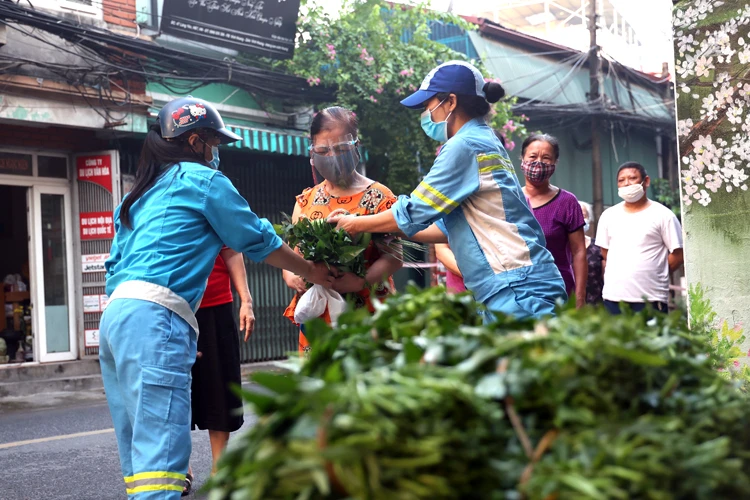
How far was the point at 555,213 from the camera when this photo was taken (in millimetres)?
5898

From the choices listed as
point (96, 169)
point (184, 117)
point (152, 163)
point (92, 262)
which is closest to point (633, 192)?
point (184, 117)

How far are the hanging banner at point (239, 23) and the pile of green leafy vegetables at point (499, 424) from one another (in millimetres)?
11446

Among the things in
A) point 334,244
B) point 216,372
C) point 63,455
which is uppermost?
point 334,244

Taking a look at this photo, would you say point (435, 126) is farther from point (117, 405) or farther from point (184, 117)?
point (117, 405)

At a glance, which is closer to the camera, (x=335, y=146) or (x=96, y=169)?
(x=335, y=146)

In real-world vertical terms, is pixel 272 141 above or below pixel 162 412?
above

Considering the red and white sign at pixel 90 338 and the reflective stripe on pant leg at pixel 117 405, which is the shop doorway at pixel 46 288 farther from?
the reflective stripe on pant leg at pixel 117 405

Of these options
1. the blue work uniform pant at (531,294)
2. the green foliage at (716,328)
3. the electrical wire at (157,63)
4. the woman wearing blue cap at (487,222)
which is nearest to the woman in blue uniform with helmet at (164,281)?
the woman wearing blue cap at (487,222)

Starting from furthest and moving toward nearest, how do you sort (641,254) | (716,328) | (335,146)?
(641,254)
(716,328)
(335,146)

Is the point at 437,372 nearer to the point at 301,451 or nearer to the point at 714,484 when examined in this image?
the point at 301,451

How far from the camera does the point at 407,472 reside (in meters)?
1.26

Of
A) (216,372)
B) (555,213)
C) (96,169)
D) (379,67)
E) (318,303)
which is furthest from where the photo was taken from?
(379,67)

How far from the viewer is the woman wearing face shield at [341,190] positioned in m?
4.45

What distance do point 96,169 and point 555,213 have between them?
25.1 ft
